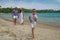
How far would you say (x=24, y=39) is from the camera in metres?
13.1

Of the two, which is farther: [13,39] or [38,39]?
[38,39]

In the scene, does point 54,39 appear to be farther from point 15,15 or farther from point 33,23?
point 15,15

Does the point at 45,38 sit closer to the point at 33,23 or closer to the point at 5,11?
the point at 33,23

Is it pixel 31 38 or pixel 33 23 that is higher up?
pixel 33 23

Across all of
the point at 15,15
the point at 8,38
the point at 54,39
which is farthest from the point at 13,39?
the point at 15,15

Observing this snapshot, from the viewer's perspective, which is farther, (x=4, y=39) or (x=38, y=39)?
(x=38, y=39)

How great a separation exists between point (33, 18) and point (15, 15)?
8696 mm

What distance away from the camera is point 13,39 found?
12750 millimetres

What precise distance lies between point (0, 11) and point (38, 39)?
9837 cm

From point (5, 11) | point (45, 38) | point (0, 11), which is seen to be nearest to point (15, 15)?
point (45, 38)

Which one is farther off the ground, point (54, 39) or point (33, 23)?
point (33, 23)

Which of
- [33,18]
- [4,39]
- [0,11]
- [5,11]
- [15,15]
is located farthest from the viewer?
[5,11]

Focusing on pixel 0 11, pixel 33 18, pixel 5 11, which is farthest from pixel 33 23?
pixel 5 11

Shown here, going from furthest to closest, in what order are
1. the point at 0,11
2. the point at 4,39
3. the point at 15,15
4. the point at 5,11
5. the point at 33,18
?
the point at 5,11, the point at 0,11, the point at 15,15, the point at 33,18, the point at 4,39
